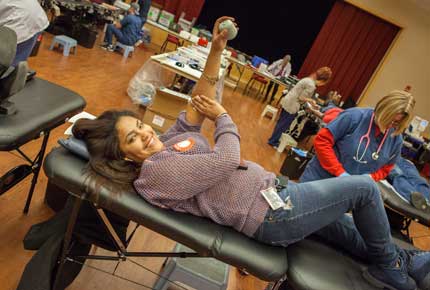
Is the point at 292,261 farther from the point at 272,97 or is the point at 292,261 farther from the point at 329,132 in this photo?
the point at 272,97

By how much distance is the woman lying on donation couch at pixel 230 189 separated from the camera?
1.30 m

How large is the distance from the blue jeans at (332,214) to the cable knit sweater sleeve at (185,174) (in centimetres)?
28

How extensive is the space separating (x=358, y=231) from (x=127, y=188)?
997 mm

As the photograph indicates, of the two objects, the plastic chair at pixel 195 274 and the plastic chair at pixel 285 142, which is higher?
the plastic chair at pixel 195 274

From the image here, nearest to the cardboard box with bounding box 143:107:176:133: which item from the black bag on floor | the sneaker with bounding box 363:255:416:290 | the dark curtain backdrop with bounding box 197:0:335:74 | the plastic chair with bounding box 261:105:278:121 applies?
the black bag on floor

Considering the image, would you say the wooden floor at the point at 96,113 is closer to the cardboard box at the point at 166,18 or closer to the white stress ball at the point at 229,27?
the cardboard box at the point at 166,18

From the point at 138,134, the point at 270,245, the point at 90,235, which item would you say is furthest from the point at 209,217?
the point at 90,235

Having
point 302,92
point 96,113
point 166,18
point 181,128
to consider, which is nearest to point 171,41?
point 166,18

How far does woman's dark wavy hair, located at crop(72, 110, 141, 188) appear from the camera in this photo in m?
1.30

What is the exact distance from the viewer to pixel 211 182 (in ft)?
4.30

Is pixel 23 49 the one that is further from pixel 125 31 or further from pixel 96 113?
pixel 125 31

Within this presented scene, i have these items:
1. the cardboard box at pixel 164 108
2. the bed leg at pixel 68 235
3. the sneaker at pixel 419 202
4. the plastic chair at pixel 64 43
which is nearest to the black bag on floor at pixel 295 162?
the cardboard box at pixel 164 108

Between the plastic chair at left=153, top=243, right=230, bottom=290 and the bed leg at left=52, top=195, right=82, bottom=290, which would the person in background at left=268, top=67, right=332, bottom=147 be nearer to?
the plastic chair at left=153, top=243, right=230, bottom=290

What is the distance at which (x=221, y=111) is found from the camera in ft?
4.98
